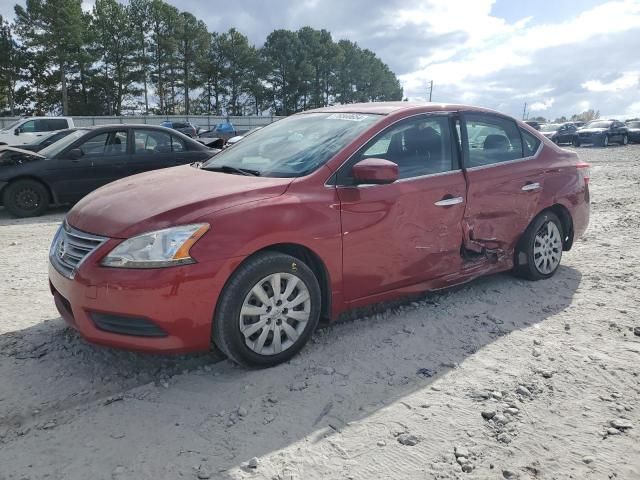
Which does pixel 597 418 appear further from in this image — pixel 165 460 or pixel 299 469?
pixel 165 460

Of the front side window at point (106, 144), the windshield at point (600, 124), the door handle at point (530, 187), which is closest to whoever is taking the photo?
the door handle at point (530, 187)

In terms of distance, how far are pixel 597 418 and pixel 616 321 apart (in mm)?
1498

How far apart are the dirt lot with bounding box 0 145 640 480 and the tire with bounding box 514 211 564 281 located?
0.51 meters

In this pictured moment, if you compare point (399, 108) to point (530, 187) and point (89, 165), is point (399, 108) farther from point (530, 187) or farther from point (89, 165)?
point (89, 165)

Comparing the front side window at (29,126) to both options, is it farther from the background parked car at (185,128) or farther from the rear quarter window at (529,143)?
the rear quarter window at (529,143)

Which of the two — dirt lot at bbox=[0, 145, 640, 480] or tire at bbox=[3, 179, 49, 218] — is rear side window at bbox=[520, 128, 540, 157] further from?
tire at bbox=[3, 179, 49, 218]

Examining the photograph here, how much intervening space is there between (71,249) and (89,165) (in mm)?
6118

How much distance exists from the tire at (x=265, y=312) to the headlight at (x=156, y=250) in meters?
0.32

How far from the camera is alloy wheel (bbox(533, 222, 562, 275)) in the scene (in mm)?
4766

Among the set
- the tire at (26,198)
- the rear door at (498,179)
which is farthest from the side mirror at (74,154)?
the rear door at (498,179)

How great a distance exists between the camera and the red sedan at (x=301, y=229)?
9.41 ft

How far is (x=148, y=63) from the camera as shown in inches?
2074

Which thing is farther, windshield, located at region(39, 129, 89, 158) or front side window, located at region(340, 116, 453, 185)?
windshield, located at region(39, 129, 89, 158)

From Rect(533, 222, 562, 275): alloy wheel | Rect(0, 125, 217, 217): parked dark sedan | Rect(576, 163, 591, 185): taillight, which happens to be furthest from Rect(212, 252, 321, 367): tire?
Rect(0, 125, 217, 217): parked dark sedan
